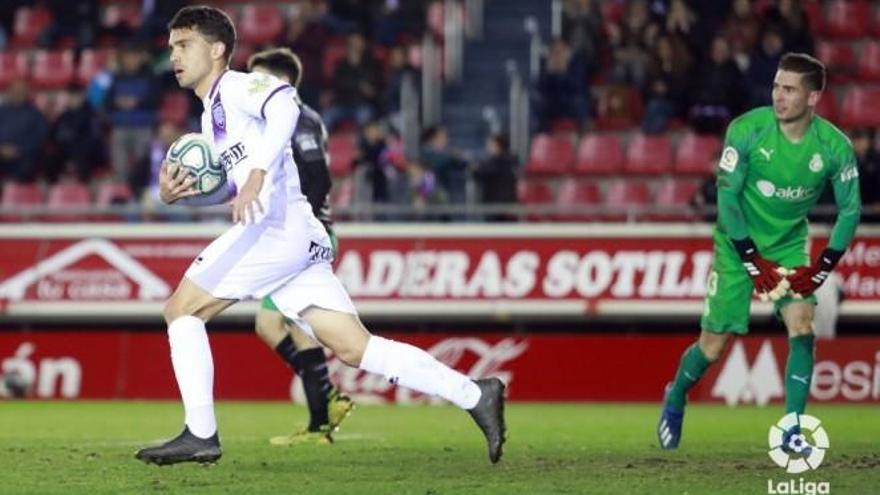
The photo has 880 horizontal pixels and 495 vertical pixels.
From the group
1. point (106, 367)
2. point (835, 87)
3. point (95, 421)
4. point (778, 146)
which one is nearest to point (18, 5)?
point (106, 367)

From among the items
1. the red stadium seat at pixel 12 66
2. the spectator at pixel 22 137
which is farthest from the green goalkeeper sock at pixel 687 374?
the red stadium seat at pixel 12 66

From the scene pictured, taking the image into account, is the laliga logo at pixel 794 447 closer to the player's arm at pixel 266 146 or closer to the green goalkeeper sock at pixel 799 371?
the green goalkeeper sock at pixel 799 371

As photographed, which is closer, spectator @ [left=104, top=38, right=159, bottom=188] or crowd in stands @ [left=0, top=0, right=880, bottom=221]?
crowd in stands @ [left=0, top=0, right=880, bottom=221]

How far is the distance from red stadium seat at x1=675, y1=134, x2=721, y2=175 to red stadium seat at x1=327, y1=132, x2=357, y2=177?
368 cm

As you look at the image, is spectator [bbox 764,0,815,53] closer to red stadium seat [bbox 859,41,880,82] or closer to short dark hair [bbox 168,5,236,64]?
red stadium seat [bbox 859,41,880,82]

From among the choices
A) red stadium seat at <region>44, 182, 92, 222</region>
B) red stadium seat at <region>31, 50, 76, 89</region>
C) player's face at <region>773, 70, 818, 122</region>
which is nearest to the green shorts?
player's face at <region>773, 70, 818, 122</region>

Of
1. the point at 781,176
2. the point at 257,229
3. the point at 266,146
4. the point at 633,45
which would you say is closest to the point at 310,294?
the point at 257,229

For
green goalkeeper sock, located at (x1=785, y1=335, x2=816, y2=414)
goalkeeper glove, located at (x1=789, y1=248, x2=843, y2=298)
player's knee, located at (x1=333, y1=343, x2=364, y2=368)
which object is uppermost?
goalkeeper glove, located at (x1=789, y1=248, x2=843, y2=298)

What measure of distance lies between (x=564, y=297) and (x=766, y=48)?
14.9ft

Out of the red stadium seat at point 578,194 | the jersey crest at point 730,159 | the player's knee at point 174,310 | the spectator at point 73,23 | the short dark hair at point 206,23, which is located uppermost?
the short dark hair at point 206,23

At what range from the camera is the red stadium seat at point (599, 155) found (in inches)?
866

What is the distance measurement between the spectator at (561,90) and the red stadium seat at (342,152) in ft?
7.11

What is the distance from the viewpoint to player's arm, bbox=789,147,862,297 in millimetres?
11281

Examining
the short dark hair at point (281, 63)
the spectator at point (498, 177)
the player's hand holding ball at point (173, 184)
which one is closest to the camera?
the player's hand holding ball at point (173, 184)
